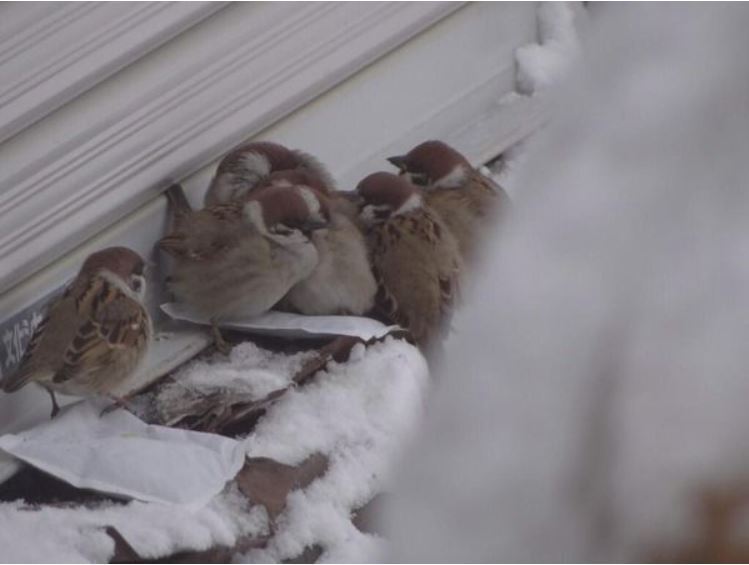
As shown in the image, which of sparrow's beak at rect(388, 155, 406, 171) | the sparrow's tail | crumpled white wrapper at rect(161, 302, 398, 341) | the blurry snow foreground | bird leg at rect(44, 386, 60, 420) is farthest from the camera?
sparrow's beak at rect(388, 155, 406, 171)

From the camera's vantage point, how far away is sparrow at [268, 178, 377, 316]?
3.08 metres

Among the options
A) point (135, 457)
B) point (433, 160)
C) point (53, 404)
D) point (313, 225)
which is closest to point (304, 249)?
point (313, 225)

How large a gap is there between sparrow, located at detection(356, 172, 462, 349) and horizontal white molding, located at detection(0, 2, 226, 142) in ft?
1.84

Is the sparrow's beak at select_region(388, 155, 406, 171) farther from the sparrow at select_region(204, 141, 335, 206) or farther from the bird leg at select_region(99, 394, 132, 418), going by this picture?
the bird leg at select_region(99, 394, 132, 418)

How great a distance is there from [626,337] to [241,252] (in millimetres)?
2657

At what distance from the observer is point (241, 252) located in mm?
3080

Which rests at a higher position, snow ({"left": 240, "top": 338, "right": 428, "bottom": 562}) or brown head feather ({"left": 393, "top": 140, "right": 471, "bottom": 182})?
snow ({"left": 240, "top": 338, "right": 428, "bottom": 562})

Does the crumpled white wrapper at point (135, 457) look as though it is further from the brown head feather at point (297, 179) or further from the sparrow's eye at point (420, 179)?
the sparrow's eye at point (420, 179)

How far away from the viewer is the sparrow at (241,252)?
3029mm

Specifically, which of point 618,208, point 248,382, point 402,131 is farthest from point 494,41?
point 618,208

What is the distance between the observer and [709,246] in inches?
17.5

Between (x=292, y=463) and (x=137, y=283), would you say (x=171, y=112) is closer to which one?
(x=137, y=283)

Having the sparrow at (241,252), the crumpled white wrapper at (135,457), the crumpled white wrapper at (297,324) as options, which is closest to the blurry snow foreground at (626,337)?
the crumpled white wrapper at (135,457)

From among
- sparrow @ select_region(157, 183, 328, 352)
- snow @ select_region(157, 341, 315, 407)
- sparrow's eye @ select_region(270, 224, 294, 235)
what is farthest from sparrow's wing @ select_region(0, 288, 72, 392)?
sparrow's eye @ select_region(270, 224, 294, 235)
